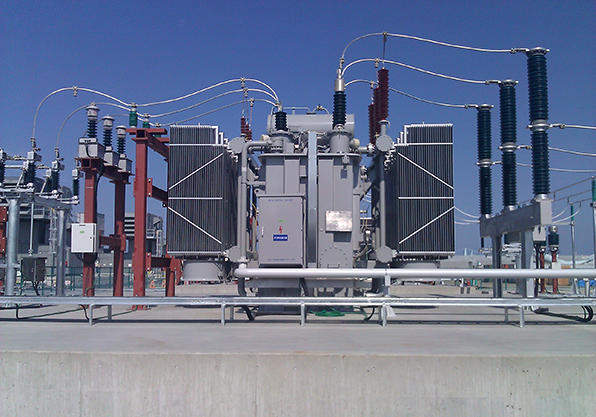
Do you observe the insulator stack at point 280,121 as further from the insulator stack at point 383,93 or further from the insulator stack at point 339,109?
the insulator stack at point 383,93

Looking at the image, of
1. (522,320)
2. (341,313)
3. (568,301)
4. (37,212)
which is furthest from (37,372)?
(37,212)

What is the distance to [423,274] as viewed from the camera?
10.7m

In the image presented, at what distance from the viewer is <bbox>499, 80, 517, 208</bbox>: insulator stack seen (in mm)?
14234

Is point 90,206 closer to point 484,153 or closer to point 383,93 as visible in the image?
point 383,93

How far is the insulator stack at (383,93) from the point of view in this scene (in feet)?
47.9

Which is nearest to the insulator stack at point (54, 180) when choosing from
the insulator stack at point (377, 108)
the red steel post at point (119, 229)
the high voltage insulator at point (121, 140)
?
the red steel post at point (119, 229)

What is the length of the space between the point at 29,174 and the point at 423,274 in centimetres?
1497

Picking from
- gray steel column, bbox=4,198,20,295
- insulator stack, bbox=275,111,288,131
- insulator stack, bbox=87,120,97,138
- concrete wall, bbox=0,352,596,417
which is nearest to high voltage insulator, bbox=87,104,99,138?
insulator stack, bbox=87,120,97,138

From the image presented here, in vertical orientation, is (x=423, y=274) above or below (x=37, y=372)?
above

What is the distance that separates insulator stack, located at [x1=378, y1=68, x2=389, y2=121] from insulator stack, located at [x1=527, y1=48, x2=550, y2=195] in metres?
3.91

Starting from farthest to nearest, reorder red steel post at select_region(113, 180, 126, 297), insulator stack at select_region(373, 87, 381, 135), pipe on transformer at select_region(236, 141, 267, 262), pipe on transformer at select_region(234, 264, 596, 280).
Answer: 1. red steel post at select_region(113, 180, 126, 297)
2. insulator stack at select_region(373, 87, 381, 135)
3. pipe on transformer at select_region(236, 141, 267, 262)
4. pipe on transformer at select_region(234, 264, 596, 280)

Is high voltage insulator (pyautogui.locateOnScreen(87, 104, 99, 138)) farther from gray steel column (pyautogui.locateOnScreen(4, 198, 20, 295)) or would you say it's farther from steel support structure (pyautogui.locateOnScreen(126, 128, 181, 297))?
gray steel column (pyautogui.locateOnScreen(4, 198, 20, 295))

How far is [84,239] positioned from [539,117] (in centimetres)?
1341

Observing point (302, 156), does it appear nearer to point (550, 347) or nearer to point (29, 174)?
point (550, 347)
